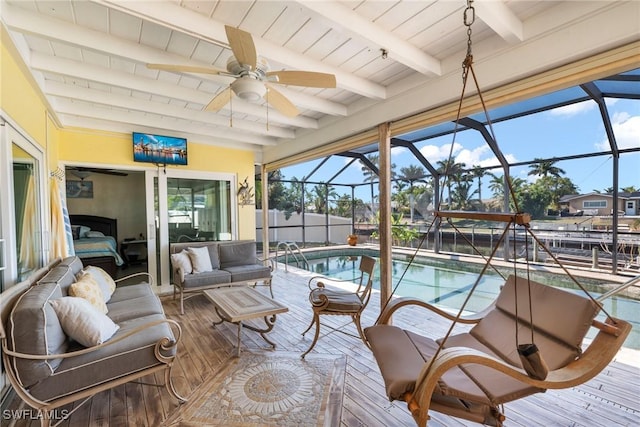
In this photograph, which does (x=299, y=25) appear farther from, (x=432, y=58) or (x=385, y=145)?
(x=385, y=145)

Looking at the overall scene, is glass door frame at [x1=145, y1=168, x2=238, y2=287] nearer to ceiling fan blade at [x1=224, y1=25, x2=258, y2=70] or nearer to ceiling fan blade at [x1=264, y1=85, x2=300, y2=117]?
ceiling fan blade at [x1=264, y1=85, x2=300, y2=117]

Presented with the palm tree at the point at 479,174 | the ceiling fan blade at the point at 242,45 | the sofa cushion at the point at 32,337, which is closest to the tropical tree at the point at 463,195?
the palm tree at the point at 479,174

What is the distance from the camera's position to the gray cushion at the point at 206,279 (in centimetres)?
398

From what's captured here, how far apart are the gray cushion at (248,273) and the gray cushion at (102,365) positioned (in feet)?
7.04

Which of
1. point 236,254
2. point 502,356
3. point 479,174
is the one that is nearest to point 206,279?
point 236,254

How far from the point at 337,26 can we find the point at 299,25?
1.19 ft

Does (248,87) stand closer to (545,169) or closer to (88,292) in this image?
(88,292)

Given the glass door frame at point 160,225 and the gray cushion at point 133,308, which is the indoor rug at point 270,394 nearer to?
the gray cushion at point 133,308

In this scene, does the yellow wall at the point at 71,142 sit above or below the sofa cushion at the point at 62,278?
above

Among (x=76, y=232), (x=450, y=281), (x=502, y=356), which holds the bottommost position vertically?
(x=450, y=281)

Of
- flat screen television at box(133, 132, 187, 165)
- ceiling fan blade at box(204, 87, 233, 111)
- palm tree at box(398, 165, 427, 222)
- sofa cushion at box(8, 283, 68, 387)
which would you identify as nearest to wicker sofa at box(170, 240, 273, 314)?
flat screen television at box(133, 132, 187, 165)

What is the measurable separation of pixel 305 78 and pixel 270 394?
2.44 m

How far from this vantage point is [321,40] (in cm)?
233

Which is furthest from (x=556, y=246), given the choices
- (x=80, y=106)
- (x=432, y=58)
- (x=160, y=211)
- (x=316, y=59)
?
(x=80, y=106)
